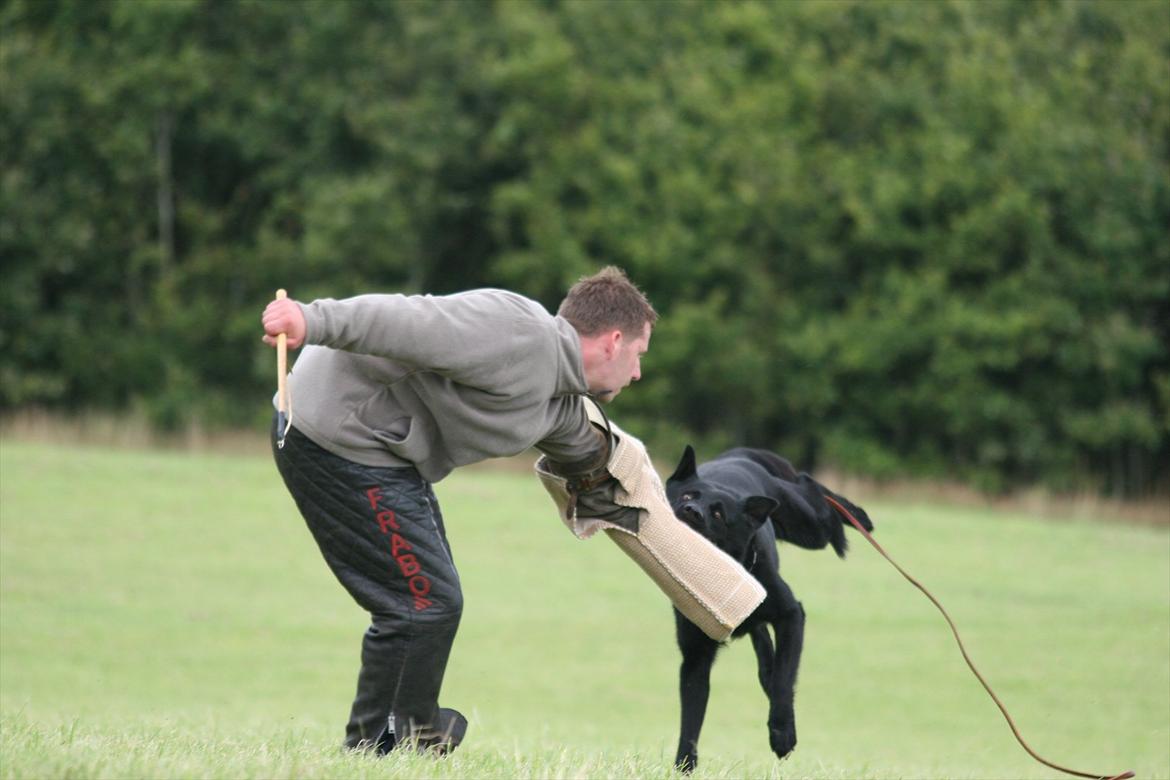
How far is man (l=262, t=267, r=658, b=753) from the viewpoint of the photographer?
446cm

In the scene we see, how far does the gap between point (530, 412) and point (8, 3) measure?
84.1ft

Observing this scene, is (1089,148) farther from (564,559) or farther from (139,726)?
(139,726)

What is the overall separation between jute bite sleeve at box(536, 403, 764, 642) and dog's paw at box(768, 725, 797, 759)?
0.65 meters

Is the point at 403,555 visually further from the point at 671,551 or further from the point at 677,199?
the point at 677,199

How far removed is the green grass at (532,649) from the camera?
17.4 ft

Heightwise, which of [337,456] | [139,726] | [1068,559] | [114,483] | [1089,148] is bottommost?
[114,483]

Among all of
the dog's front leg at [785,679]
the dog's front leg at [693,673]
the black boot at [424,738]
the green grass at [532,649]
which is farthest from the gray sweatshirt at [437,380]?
the dog's front leg at [785,679]

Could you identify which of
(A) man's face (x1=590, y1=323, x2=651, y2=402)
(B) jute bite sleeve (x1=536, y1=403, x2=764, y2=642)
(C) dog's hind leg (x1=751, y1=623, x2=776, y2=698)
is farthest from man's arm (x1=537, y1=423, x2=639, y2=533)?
(C) dog's hind leg (x1=751, y1=623, x2=776, y2=698)

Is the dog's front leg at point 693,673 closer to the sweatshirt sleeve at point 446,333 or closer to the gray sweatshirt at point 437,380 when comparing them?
the gray sweatshirt at point 437,380

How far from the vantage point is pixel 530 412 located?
4496mm

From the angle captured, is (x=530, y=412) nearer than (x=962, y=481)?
Yes

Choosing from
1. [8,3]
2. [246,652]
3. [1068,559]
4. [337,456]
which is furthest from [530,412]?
[8,3]

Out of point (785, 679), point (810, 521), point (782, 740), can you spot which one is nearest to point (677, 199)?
point (810, 521)

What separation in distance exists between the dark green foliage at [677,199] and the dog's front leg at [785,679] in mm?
19120
